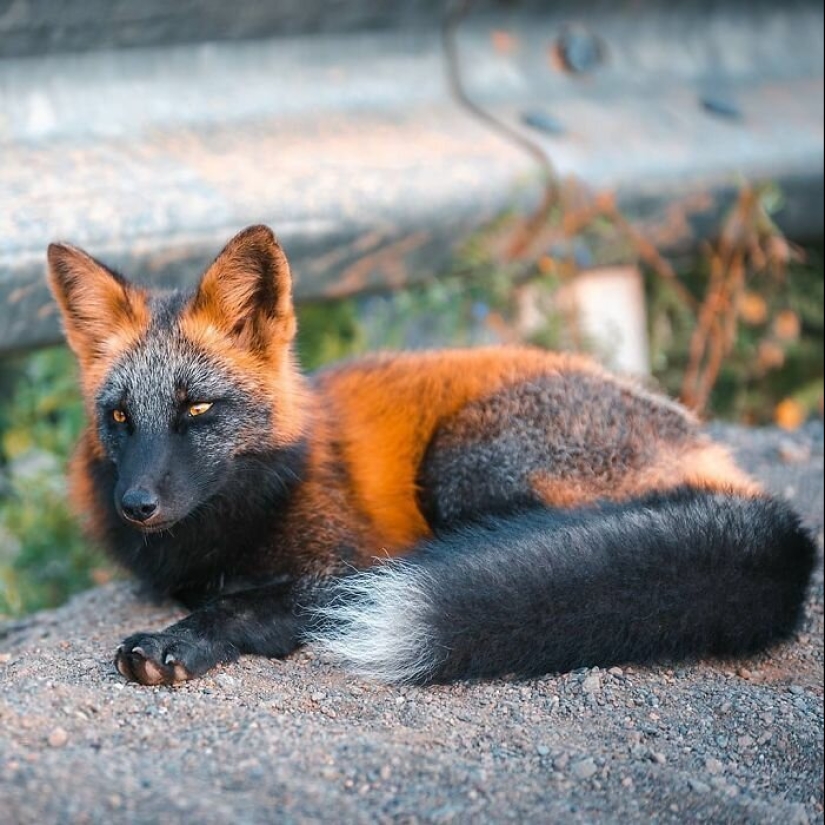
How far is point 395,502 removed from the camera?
4.21 metres

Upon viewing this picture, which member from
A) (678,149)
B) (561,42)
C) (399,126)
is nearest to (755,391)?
(678,149)

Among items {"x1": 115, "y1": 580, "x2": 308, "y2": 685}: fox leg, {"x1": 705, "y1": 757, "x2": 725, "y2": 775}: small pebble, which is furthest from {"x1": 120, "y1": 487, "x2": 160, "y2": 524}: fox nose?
{"x1": 705, "y1": 757, "x2": 725, "y2": 775}: small pebble

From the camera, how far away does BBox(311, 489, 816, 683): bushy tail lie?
3.30 m

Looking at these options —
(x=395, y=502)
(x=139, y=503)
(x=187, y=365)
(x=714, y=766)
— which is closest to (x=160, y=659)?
(x=139, y=503)

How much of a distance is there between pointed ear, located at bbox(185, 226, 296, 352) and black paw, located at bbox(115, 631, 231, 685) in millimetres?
1089

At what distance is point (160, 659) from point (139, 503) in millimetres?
462

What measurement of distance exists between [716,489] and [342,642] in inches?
55.8

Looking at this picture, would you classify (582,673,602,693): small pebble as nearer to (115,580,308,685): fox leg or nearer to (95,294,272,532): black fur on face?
(115,580,308,685): fox leg

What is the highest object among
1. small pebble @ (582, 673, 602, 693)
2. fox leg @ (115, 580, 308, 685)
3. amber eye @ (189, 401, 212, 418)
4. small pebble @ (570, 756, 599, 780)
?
amber eye @ (189, 401, 212, 418)

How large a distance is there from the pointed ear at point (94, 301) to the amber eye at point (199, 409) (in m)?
0.37

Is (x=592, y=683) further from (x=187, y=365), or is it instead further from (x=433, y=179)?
(x=433, y=179)

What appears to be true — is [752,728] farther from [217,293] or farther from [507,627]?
[217,293]

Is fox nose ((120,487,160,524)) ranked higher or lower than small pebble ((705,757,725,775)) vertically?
higher

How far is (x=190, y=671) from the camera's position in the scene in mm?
3312
